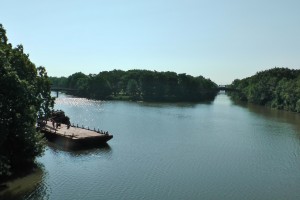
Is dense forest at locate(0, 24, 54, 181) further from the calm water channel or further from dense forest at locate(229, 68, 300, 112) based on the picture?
dense forest at locate(229, 68, 300, 112)

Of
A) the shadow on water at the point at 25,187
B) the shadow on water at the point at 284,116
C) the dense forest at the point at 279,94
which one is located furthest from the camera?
the dense forest at the point at 279,94

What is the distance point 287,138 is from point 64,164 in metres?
51.2

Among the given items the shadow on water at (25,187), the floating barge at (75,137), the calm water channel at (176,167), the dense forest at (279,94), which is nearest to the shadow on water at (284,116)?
the dense forest at (279,94)

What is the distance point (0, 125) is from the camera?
3800cm

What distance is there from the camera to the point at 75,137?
215 ft

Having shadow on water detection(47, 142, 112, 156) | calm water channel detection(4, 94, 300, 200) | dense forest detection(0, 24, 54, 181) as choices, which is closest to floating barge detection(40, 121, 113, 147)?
shadow on water detection(47, 142, 112, 156)

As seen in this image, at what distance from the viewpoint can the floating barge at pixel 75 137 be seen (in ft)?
212

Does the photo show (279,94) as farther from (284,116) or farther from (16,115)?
(16,115)

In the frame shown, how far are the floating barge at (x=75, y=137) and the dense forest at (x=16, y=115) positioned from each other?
1022 cm

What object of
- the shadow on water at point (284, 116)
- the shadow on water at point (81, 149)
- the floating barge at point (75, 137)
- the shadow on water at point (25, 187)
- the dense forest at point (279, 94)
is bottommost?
the shadow on water at point (25, 187)

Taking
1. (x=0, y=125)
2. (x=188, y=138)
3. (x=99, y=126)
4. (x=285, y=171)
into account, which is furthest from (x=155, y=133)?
(x=0, y=125)

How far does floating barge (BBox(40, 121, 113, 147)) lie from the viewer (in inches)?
2548

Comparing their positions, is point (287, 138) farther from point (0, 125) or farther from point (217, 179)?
point (0, 125)

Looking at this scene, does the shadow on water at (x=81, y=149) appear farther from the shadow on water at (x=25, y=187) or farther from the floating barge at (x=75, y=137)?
the shadow on water at (x=25, y=187)
